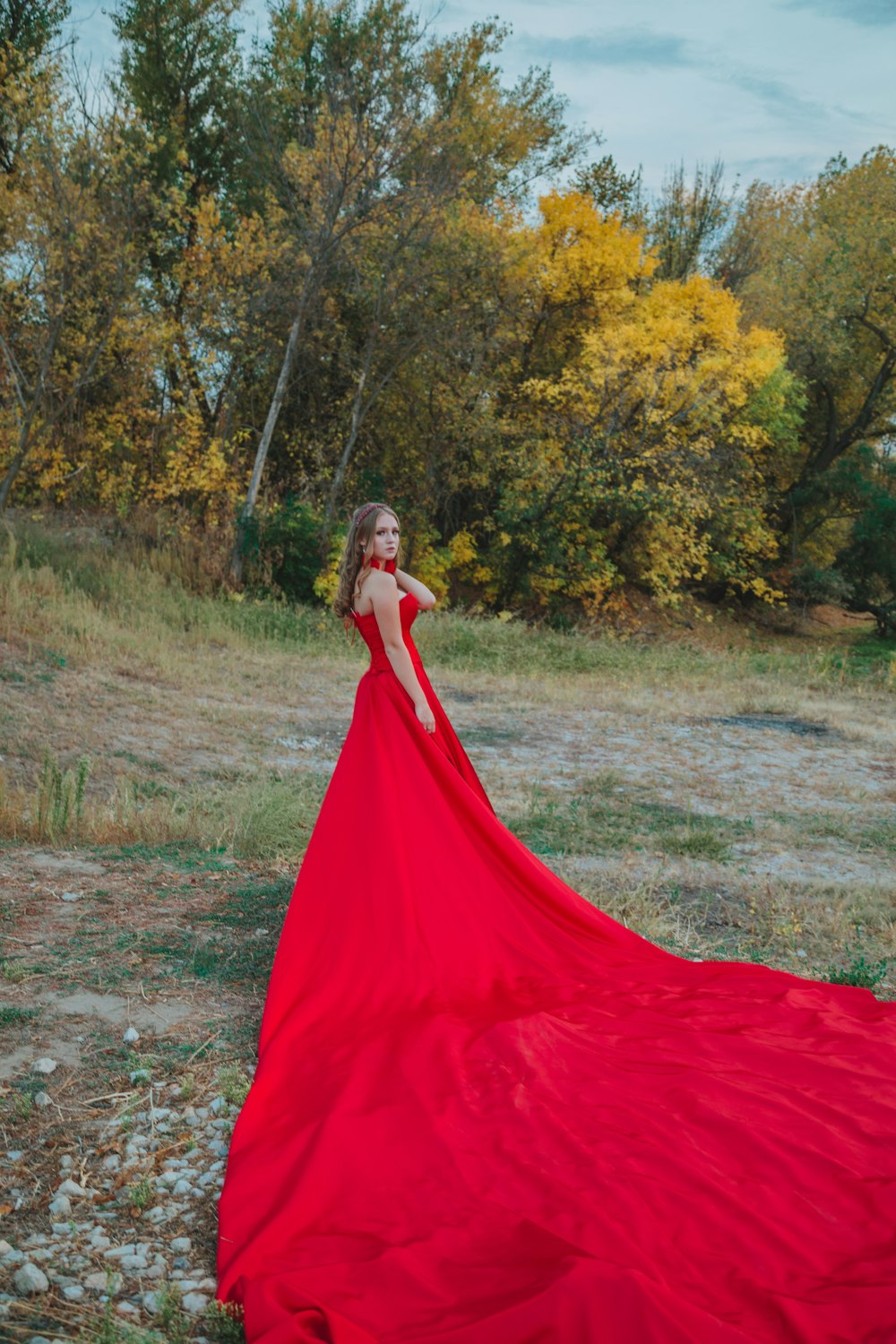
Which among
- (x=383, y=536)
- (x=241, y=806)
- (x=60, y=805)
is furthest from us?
(x=241, y=806)

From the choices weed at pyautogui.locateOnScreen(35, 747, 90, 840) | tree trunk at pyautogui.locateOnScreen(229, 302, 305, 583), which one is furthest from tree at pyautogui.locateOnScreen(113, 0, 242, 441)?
weed at pyautogui.locateOnScreen(35, 747, 90, 840)

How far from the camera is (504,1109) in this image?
10.2ft

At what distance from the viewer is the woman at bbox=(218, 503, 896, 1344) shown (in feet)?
7.61

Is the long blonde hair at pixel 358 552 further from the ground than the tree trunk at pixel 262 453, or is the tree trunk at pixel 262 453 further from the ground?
the tree trunk at pixel 262 453

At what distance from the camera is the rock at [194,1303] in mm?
2463

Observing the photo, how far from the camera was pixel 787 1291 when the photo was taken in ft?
7.75

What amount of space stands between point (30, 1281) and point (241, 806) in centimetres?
489

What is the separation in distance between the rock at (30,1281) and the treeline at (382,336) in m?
13.9

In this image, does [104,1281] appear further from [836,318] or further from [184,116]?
Result: [836,318]

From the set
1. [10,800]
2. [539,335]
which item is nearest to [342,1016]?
[10,800]

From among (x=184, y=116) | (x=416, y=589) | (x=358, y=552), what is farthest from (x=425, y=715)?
(x=184, y=116)

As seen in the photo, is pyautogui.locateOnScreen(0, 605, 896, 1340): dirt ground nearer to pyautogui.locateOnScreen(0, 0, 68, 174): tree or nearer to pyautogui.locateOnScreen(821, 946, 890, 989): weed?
pyautogui.locateOnScreen(821, 946, 890, 989): weed

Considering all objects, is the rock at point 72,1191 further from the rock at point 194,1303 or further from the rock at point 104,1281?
the rock at point 194,1303

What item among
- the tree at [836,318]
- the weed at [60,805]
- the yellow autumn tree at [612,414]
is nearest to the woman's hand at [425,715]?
the weed at [60,805]
